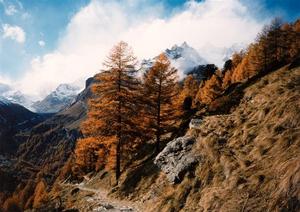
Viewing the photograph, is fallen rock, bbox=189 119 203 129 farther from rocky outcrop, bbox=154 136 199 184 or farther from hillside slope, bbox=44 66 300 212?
rocky outcrop, bbox=154 136 199 184

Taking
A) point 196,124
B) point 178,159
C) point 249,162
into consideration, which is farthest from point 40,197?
point 249,162

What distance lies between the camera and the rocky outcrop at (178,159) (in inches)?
757

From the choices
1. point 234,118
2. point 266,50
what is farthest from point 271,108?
point 266,50

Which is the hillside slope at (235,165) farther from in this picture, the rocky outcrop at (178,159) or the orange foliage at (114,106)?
the orange foliage at (114,106)

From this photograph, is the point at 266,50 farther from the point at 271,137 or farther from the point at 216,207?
the point at 216,207

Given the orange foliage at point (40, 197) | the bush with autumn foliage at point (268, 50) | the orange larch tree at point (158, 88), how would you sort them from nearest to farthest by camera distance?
the orange larch tree at point (158, 88), the orange foliage at point (40, 197), the bush with autumn foliage at point (268, 50)

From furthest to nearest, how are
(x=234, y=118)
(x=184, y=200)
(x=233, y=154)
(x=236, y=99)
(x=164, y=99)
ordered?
(x=164, y=99), (x=236, y=99), (x=234, y=118), (x=233, y=154), (x=184, y=200)

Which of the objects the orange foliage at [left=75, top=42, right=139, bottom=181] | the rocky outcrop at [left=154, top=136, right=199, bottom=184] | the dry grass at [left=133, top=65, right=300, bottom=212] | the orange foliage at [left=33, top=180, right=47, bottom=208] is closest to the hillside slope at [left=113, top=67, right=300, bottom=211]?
the dry grass at [left=133, top=65, right=300, bottom=212]

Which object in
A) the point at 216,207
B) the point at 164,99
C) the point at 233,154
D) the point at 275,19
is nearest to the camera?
the point at 216,207

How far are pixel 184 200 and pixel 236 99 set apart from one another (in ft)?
46.1

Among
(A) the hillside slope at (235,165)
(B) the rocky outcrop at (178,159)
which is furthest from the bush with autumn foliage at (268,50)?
(B) the rocky outcrop at (178,159)

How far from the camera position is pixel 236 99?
28062 millimetres

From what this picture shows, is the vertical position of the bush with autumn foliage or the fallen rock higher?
the bush with autumn foliage

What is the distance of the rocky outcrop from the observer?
19.2m
